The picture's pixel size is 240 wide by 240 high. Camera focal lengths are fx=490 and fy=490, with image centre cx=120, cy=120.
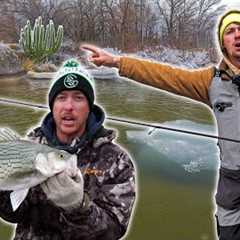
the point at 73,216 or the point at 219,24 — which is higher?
the point at 219,24

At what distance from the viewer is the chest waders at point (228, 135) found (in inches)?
88.6

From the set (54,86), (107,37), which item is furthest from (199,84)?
(107,37)

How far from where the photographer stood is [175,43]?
14789 mm

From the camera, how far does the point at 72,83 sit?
175 centimetres

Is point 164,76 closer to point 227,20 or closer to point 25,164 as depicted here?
point 227,20

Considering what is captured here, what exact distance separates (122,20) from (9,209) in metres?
15.5

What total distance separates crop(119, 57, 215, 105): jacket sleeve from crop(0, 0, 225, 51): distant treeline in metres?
11.3

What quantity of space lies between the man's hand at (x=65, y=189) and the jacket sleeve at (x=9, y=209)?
189mm

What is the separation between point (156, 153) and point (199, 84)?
4.98 m

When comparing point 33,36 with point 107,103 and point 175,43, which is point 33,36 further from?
point 175,43

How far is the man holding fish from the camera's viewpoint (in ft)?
5.20

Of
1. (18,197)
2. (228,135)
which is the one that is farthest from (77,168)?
(228,135)

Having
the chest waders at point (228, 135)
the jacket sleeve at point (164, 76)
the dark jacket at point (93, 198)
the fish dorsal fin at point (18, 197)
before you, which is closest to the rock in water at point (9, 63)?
the jacket sleeve at point (164, 76)

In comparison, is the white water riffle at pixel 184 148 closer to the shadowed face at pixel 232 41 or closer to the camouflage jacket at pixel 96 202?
the shadowed face at pixel 232 41
